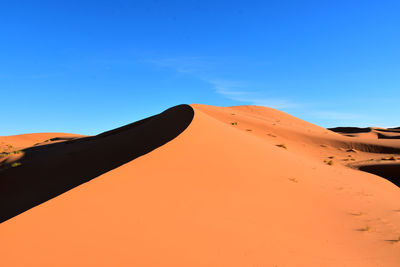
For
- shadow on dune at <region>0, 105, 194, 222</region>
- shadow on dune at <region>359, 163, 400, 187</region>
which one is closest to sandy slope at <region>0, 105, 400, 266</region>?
shadow on dune at <region>0, 105, 194, 222</region>

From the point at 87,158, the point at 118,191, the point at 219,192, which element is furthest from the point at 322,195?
the point at 87,158

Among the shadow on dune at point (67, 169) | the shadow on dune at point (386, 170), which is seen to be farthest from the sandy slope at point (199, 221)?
the shadow on dune at point (386, 170)

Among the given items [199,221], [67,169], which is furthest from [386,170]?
[67,169]

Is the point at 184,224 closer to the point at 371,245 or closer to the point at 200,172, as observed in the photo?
the point at 200,172

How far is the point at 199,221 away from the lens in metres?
4.19

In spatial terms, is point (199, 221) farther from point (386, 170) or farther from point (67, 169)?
point (386, 170)

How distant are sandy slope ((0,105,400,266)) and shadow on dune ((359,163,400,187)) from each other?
929cm

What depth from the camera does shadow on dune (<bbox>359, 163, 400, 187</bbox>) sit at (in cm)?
1517

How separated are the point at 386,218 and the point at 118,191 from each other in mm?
6328

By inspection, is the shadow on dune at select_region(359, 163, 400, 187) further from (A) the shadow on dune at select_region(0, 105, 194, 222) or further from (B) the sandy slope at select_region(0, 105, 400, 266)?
(A) the shadow on dune at select_region(0, 105, 194, 222)

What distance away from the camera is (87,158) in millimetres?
10539

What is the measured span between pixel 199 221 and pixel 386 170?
642 inches

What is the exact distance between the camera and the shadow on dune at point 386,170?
49.8 ft

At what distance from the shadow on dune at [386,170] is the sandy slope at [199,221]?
929 centimetres
